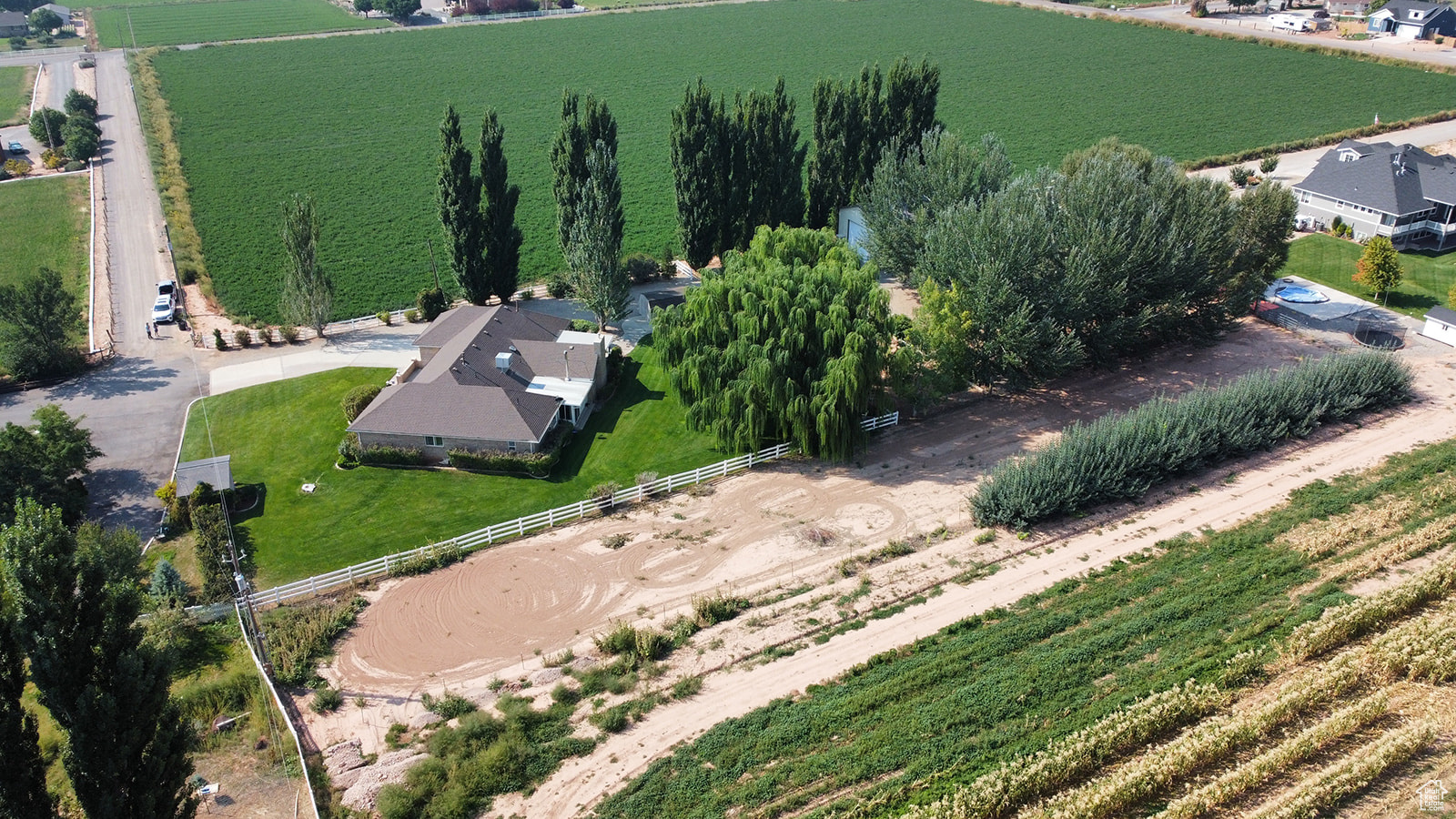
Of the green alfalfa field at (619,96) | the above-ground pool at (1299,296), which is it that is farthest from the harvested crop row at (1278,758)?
the green alfalfa field at (619,96)

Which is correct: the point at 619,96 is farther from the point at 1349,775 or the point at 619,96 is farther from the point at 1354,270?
the point at 1349,775

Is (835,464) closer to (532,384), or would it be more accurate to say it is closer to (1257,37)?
(532,384)

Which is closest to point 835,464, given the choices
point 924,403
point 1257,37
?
point 924,403

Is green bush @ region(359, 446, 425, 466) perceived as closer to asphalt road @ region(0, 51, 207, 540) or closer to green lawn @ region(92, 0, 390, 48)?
asphalt road @ region(0, 51, 207, 540)

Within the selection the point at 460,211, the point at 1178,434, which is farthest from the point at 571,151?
the point at 1178,434

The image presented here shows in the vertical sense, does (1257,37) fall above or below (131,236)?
above
